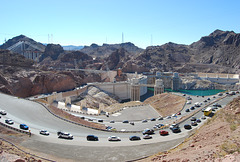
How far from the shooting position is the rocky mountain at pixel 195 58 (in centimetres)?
12588

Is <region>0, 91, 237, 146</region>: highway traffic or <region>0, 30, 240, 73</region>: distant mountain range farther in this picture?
<region>0, 30, 240, 73</region>: distant mountain range

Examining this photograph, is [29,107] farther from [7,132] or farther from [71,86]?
[71,86]

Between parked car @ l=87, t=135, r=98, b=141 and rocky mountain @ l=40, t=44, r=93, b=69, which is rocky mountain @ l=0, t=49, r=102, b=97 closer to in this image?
parked car @ l=87, t=135, r=98, b=141

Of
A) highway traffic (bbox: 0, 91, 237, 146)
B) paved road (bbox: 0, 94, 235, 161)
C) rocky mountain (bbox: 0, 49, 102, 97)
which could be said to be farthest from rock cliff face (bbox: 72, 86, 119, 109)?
paved road (bbox: 0, 94, 235, 161)

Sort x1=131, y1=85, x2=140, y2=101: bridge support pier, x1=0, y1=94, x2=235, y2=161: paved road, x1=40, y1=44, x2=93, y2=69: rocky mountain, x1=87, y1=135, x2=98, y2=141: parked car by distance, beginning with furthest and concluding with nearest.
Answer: x1=40, y1=44, x2=93, y2=69: rocky mountain < x1=131, y1=85, x2=140, y2=101: bridge support pier < x1=87, y1=135, x2=98, y2=141: parked car < x1=0, y1=94, x2=235, y2=161: paved road

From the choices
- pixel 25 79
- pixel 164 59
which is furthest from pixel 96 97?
pixel 164 59

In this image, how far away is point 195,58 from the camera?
152125mm

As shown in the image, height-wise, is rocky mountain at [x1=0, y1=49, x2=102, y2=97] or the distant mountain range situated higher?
the distant mountain range

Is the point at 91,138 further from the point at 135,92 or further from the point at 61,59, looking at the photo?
the point at 61,59

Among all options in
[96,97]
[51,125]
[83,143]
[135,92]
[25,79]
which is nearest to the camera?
[83,143]

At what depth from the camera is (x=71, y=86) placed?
67750mm

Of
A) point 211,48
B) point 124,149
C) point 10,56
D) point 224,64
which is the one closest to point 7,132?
point 124,149

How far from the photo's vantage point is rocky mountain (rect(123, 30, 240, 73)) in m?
126

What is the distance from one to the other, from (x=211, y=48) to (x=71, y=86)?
423 ft
